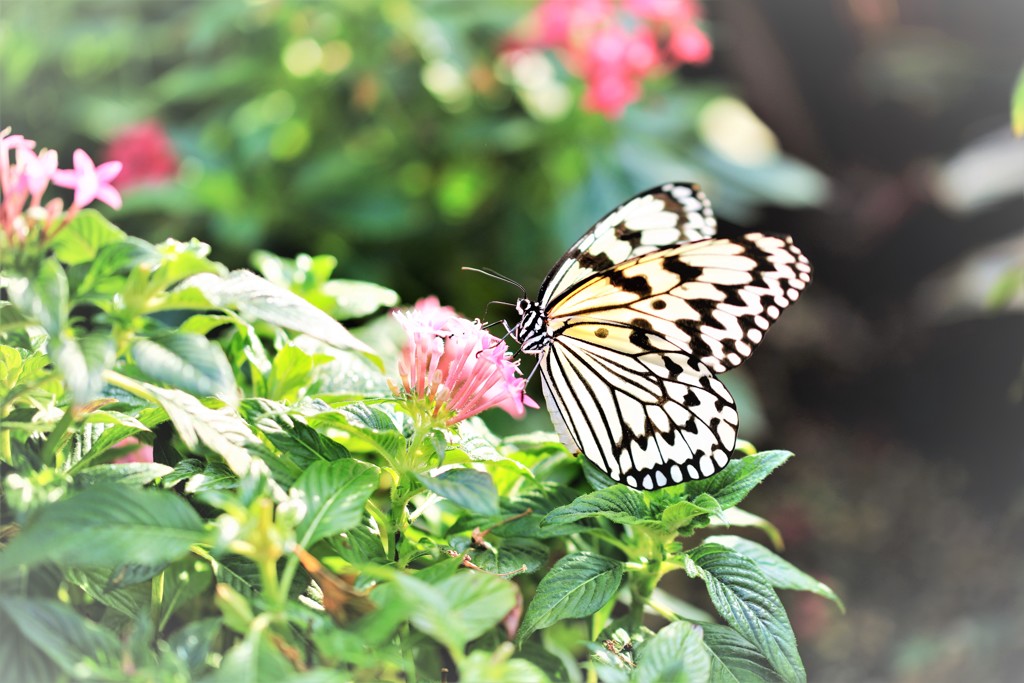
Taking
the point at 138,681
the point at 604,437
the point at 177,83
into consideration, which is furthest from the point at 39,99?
the point at 138,681

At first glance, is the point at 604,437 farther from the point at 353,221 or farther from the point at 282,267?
the point at 353,221

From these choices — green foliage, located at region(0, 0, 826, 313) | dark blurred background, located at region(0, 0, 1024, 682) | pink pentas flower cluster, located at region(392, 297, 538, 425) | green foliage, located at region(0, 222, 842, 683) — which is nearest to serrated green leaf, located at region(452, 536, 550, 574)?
green foliage, located at region(0, 222, 842, 683)

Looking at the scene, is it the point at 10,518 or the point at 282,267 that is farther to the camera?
the point at 282,267

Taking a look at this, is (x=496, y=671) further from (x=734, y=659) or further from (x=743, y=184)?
(x=743, y=184)

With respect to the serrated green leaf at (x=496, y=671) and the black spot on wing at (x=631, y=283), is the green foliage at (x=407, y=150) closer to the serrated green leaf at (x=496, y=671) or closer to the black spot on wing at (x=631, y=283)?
the black spot on wing at (x=631, y=283)

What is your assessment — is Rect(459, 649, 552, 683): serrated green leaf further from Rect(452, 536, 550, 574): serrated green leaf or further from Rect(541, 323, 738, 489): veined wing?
Rect(541, 323, 738, 489): veined wing

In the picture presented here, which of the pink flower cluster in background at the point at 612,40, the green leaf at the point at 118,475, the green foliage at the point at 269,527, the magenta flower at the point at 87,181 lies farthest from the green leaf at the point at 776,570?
the pink flower cluster in background at the point at 612,40
